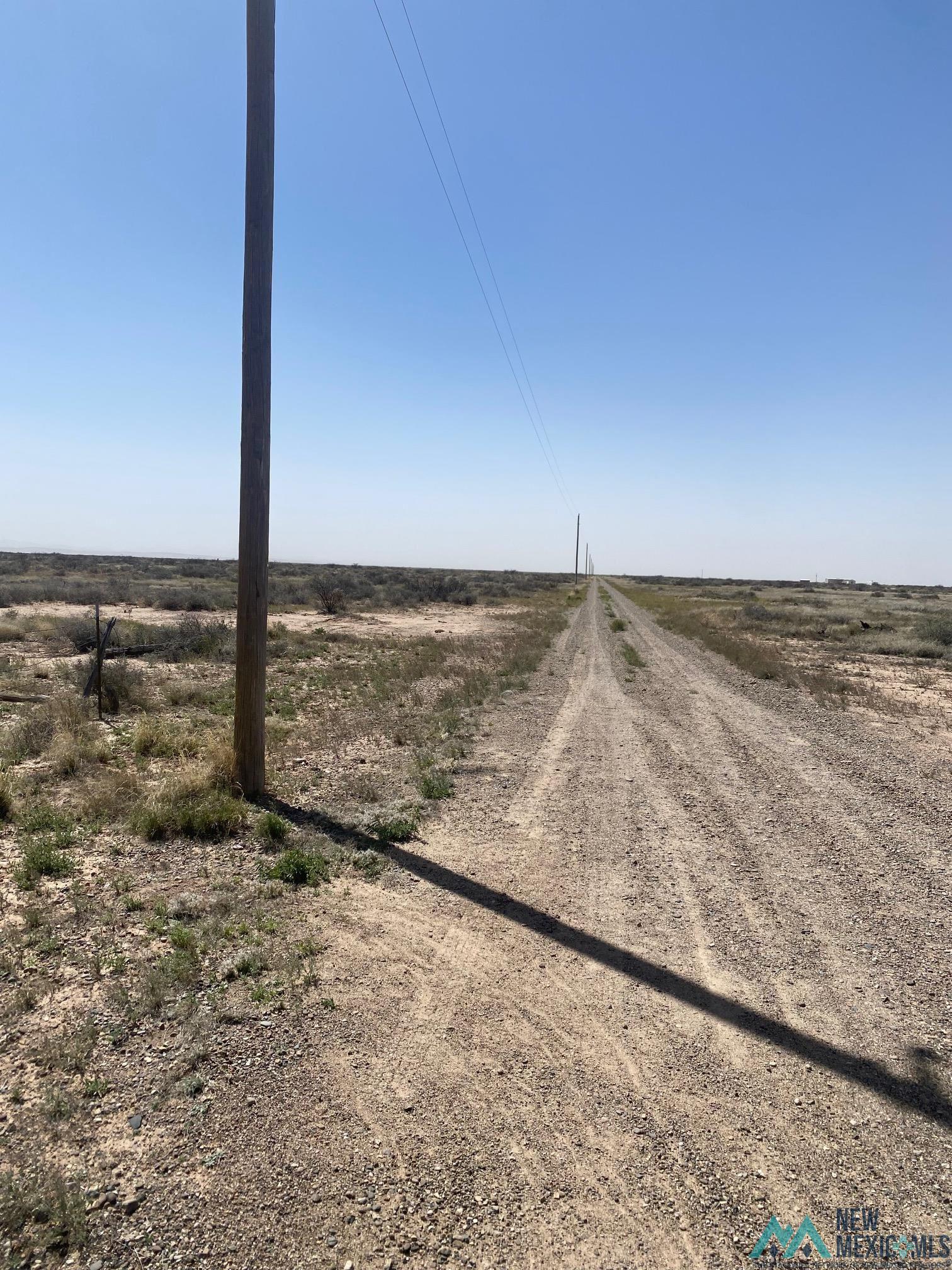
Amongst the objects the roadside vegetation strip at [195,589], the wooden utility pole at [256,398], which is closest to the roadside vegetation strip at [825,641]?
the wooden utility pole at [256,398]

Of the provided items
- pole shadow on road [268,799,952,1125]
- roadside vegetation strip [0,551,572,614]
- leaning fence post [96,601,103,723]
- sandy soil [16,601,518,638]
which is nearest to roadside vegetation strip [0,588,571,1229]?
leaning fence post [96,601,103,723]

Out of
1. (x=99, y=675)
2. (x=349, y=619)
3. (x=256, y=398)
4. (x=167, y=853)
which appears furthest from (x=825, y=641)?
(x=167, y=853)

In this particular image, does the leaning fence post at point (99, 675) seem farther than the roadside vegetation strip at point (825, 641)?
No

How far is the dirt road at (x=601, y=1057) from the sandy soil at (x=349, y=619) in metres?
20.4

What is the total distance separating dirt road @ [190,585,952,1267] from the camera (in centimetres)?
255

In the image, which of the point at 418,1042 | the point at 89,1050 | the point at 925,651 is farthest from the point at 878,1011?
the point at 925,651

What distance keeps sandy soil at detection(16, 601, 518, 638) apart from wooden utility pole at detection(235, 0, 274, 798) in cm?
1756

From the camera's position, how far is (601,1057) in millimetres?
3436

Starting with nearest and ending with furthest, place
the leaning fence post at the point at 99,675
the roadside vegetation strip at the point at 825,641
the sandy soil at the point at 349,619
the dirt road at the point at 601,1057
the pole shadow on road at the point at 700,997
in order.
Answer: the dirt road at the point at 601,1057 → the pole shadow on road at the point at 700,997 → the leaning fence post at the point at 99,675 → the roadside vegetation strip at the point at 825,641 → the sandy soil at the point at 349,619

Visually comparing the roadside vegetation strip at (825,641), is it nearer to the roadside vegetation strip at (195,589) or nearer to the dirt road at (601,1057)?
the dirt road at (601,1057)

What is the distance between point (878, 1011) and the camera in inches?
152

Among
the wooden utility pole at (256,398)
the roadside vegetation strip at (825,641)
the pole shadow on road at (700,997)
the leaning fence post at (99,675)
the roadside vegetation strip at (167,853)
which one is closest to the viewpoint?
the pole shadow on road at (700,997)

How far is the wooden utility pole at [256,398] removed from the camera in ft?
21.8

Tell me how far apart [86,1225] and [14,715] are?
387 inches
